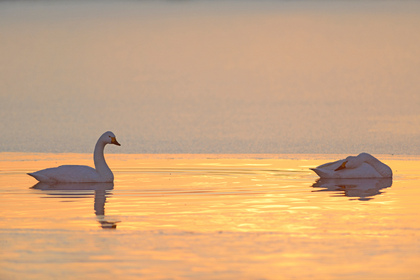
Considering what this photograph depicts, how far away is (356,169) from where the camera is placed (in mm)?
20453

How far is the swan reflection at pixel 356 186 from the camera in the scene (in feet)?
54.7

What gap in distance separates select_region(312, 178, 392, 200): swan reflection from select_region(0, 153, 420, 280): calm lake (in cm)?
3

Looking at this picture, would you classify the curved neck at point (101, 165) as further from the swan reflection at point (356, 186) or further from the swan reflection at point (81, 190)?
the swan reflection at point (356, 186)

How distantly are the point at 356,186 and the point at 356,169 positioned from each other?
1.97 m

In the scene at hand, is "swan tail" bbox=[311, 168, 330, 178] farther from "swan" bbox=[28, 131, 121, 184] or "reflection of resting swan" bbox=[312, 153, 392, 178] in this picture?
"swan" bbox=[28, 131, 121, 184]

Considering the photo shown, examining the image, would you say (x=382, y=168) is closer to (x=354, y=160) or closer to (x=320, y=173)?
(x=354, y=160)

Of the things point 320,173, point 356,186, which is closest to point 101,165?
point 320,173

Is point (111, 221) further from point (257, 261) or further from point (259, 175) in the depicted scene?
point (259, 175)

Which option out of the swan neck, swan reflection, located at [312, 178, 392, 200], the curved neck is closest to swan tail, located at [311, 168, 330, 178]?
swan reflection, located at [312, 178, 392, 200]

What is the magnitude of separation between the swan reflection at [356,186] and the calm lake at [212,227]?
27 mm

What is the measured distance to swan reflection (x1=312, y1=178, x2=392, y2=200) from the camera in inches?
657

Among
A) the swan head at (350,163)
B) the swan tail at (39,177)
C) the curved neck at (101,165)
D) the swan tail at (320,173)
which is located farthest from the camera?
the swan head at (350,163)

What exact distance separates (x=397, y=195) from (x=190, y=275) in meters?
7.67

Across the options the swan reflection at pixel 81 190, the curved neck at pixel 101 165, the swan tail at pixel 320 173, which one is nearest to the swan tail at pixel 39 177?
the swan reflection at pixel 81 190
